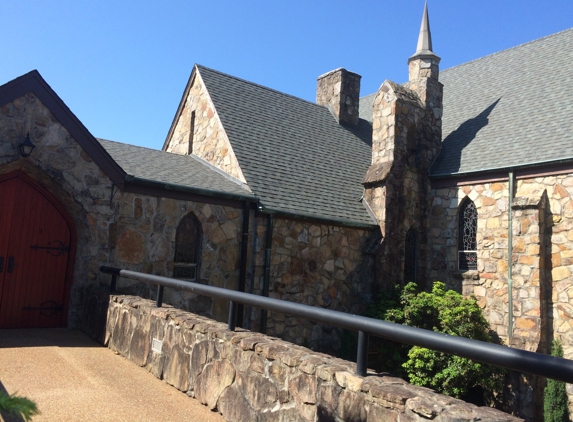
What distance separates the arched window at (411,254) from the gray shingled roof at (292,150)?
4.89 feet

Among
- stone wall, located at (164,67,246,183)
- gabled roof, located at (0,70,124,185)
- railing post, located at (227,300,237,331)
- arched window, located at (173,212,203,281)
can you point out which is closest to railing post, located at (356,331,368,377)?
railing post, located at (227,300,237,331)

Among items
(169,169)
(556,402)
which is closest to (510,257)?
(556,402)

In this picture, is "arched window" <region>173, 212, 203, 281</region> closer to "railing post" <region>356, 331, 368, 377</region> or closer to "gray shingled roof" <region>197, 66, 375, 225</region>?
"gray shingled roof" <region>197, 66, 375, 225</region>

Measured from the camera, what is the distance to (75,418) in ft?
13.9

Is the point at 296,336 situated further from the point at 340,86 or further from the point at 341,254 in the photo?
the point at 340,86

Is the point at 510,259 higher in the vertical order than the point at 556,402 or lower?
higher

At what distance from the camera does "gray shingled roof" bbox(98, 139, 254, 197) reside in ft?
31.8

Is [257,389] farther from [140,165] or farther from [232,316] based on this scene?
[140,165]

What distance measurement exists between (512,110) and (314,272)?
717 cm

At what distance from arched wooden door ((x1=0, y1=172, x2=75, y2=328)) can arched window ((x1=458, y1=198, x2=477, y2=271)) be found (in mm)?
9132

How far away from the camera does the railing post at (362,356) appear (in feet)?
11.5

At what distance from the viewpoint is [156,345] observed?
5840mm

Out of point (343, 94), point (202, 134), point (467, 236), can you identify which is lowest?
point (467, 236)

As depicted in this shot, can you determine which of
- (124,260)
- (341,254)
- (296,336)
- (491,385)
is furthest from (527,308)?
(124,260)
